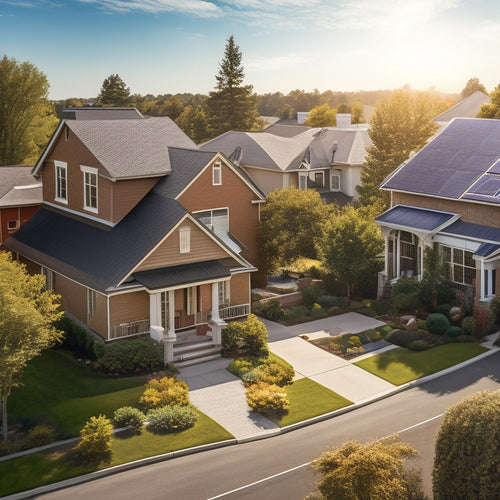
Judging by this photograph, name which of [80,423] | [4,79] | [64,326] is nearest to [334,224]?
[64,326]

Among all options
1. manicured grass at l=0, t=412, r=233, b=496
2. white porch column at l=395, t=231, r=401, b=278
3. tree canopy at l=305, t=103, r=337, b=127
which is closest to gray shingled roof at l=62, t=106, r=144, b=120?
white porch column at l=395, t=231, r=401, b=278

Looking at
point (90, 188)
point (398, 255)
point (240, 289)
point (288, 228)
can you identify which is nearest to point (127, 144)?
point (90, 188)

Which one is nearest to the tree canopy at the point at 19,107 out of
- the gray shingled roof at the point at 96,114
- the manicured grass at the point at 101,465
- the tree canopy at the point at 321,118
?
the gray shingled roof at the point at 96,114

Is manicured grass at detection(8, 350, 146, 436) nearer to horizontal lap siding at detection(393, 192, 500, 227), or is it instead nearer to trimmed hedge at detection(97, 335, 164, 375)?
trimmed hedge at detection(97, 335, 164, 375)

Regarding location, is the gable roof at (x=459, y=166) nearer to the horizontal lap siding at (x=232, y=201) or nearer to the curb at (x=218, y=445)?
the horizontal lap siding at (x=232, y=201)

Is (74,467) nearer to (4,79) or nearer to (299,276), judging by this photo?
(299,276)

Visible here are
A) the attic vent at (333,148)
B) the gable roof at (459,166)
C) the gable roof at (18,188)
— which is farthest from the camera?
the attic vent at (333,148)
